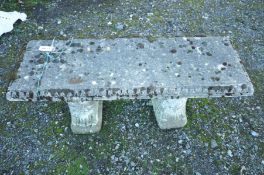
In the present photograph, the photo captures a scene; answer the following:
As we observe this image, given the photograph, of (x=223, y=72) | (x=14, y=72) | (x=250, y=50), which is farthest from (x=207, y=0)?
(x=14, y=72)

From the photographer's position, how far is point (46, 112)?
4.69 m

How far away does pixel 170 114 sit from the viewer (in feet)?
14.4

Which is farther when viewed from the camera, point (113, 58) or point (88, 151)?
point (88, 151)

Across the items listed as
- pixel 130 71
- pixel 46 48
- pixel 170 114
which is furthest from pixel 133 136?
pixel 46 48

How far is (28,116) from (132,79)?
1918 millimetres

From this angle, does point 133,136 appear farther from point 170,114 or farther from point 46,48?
point 46,48

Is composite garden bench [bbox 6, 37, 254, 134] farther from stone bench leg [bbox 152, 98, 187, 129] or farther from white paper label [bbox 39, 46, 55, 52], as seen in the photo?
stone bench leg [bbox 152, 98, 187, 129]

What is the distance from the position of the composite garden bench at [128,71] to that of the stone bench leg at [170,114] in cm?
64

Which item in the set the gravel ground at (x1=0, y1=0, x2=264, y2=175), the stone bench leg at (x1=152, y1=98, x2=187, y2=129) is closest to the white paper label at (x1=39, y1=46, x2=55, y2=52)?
the gravel ground at (x1=0, y1=0, x2=264, y2=175)

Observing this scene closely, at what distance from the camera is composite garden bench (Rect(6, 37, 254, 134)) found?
3471mm

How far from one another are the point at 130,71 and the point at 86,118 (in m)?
1.10

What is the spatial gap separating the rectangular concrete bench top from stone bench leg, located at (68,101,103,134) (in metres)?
0.71

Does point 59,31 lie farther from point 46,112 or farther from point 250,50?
point 250,50

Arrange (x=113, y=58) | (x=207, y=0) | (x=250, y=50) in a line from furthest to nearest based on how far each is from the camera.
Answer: (x=207, y=0), (x=250, y=50), (x=113, y=58)
